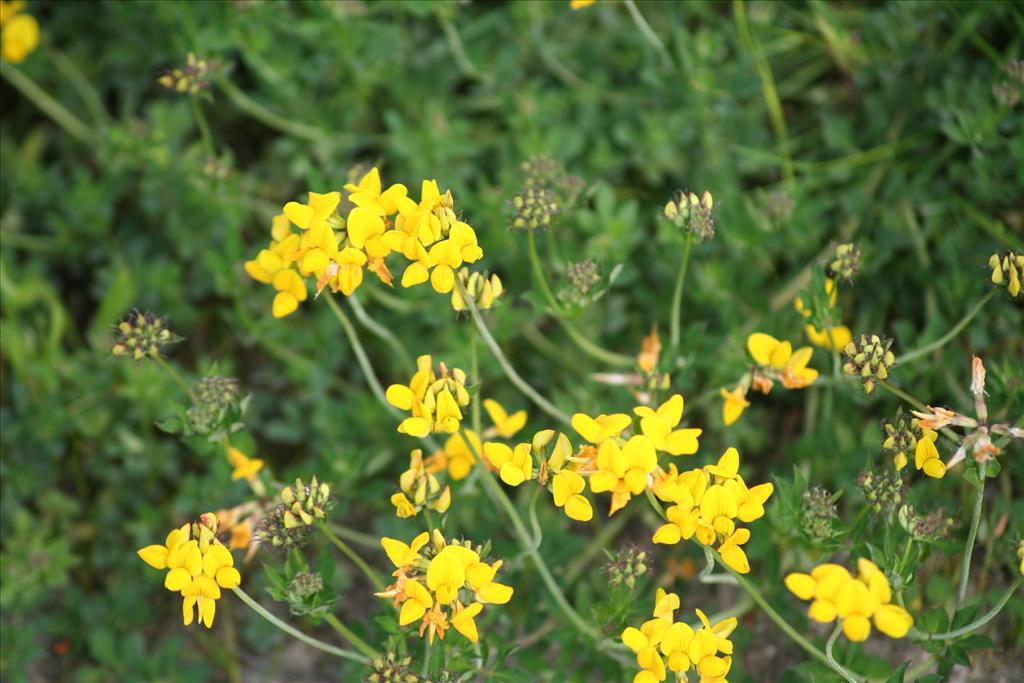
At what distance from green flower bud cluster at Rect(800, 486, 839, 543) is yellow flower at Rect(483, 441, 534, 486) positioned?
0.78 metres

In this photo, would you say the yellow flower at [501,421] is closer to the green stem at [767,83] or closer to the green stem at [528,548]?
the green stem at [528,548]

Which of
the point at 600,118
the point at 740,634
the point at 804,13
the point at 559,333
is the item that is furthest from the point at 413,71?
the point at 740,634

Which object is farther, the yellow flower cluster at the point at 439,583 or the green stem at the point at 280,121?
the green stem at the point at 280,121

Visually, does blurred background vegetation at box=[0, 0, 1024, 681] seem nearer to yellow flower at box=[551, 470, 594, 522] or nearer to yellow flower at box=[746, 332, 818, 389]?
yellow flower at box=[746, 332, 818, 389]

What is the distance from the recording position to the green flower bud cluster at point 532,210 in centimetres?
286

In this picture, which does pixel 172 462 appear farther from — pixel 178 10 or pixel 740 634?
pixel 740 634

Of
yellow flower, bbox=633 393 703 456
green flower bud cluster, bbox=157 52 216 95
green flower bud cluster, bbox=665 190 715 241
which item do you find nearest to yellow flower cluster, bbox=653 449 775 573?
yellow flower, bbox=633 393 703 456

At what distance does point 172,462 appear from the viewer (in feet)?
13.3

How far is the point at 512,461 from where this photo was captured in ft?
8.50

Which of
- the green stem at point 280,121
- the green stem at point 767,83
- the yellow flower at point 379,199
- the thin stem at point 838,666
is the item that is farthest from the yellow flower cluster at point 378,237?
the green stem at point 767,83

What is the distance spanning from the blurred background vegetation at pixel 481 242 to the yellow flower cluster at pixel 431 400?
0.74 meters

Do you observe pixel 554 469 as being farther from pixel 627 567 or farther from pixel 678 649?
pixel 678 649

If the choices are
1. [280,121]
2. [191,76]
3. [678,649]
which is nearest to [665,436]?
[678,649]

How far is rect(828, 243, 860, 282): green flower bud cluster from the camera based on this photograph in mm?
2941
